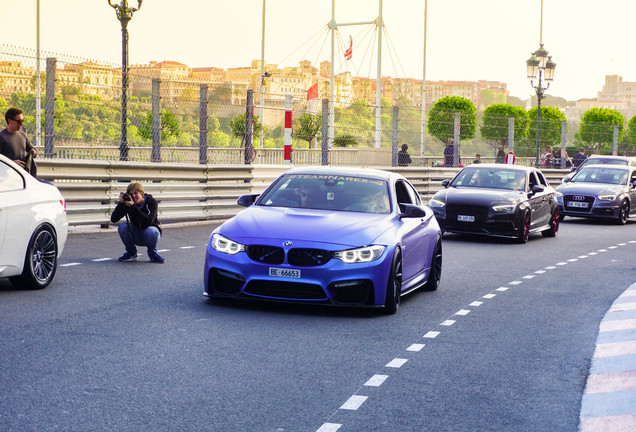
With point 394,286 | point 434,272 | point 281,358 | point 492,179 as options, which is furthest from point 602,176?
point 281,358

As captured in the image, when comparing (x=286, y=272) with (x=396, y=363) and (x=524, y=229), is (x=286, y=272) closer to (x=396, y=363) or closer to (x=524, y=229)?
(x=396, y=363)

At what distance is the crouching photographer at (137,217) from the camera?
12570mm

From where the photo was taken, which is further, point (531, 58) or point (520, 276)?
point (531, 58)

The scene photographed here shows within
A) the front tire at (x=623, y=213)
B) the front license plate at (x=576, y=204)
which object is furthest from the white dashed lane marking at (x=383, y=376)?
the front tire at (x=623, y=213)

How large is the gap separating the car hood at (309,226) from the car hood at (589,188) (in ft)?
55.4

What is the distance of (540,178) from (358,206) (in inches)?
459

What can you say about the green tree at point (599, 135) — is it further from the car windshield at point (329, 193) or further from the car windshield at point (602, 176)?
the car windshield at point (329, 193)

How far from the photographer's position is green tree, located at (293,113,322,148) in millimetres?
27250

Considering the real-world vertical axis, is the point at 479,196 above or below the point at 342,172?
below

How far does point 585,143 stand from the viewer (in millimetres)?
50406

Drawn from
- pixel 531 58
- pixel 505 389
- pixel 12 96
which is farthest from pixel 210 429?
pixel 531 58

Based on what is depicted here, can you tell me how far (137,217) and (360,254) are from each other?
168 inches

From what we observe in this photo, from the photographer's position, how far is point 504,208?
18.9m

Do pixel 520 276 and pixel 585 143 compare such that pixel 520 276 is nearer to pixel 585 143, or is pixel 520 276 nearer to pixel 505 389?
pixel 505 389
